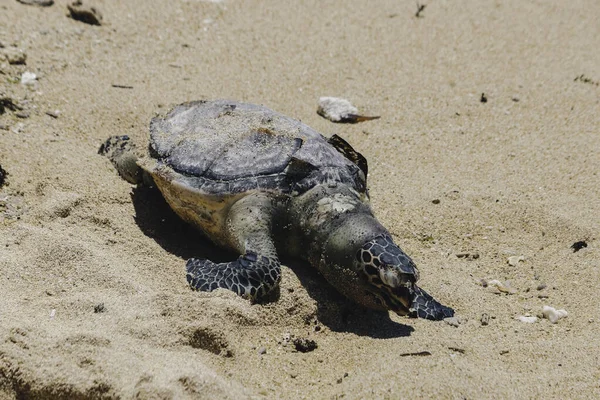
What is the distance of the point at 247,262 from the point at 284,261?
488mm

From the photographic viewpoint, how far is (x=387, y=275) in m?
3.99

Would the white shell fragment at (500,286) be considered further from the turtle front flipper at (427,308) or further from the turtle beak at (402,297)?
the turtle beak at (402,297)

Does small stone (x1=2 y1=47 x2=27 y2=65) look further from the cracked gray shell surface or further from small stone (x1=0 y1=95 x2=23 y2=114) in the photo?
the cracked gray shell surface

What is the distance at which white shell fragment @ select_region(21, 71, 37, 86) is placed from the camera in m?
6.40

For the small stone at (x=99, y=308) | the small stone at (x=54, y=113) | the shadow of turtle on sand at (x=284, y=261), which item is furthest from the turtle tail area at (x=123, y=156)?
the small stone at (x=99, y=308)

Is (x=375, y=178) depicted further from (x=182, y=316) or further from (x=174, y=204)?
(x=182, y=316)

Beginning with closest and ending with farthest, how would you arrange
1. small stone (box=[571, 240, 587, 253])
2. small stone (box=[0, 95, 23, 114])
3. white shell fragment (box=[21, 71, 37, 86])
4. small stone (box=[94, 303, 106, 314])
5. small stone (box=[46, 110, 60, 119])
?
small stone (box=[94, 303, 106, 314]), small stone (box=[571, 240, 587, 253]), small stone (box=[0, 95, 23, 114]), small stone (box=[46, 110, 60, 119]), white shell fragment (box=[21, 71, 37, 86])

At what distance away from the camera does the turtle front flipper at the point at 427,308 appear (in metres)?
4.25

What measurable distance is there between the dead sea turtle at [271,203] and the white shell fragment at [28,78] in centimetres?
177

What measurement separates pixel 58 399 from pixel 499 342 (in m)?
2.59

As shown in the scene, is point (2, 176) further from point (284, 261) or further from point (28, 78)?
point (284, 261)

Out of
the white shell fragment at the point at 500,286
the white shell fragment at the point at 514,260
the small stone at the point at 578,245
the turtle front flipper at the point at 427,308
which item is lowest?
the turtle front flipper at the point at 427,308

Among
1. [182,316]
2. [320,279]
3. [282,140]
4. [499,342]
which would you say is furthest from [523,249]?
[182,316]

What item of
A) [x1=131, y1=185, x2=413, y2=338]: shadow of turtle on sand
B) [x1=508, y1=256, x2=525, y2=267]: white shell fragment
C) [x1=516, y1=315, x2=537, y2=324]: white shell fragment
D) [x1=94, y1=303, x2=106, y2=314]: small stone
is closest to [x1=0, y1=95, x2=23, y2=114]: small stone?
[x1=131, y1=185, x2=413, y2=338]: shadow of turtle on sand
